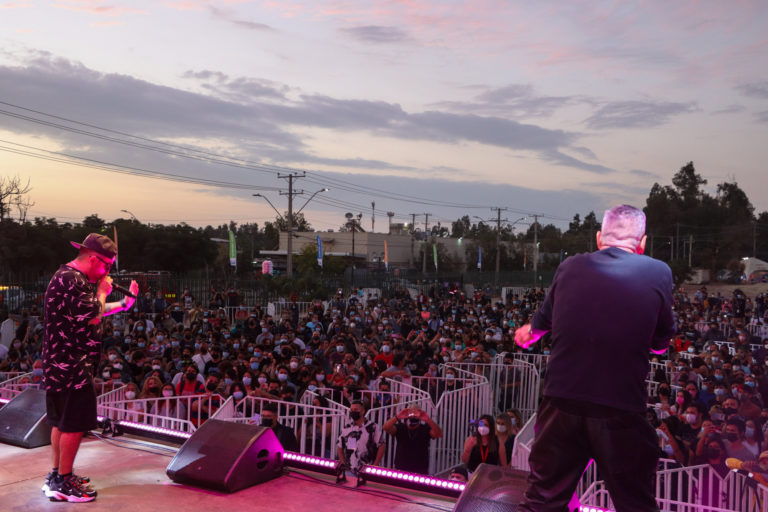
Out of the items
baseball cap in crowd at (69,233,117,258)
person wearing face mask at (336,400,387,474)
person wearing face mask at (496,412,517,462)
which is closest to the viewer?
baseball cap in crowd at (69,233,117,258)

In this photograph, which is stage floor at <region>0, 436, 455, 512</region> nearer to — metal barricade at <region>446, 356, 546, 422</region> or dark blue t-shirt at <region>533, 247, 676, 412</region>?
dark blue t-shirt at <region>533, 247, 676, 412</region>

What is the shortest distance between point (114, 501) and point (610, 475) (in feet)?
9.73

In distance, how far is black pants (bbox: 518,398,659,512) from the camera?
7.20ft

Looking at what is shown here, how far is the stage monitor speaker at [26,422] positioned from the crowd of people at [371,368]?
1.28m

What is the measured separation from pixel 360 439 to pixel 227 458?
2941 millimetres

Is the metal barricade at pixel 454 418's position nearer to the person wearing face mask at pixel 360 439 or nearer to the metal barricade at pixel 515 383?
the metal barricade at pixel 515 383

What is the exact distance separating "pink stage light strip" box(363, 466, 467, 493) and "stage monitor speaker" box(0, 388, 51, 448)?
261 centimetres

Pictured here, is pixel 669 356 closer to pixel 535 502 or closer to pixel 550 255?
pixel 535 502

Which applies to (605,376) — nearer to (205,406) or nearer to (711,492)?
(711,492)

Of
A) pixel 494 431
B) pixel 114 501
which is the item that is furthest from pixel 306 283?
pixel 114 501

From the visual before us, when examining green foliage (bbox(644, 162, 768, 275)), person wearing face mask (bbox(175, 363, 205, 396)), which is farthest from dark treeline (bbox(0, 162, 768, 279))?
person wearing face mask (bbox(175, 363, 205, 396))

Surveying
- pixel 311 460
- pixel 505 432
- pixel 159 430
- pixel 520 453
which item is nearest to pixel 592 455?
pixel 311 460

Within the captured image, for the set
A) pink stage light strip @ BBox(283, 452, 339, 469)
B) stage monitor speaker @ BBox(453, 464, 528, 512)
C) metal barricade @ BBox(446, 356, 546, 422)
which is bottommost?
metal barricade @ BBox(446, 356, 546, 422)

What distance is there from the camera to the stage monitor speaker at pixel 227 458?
3.97 metres
